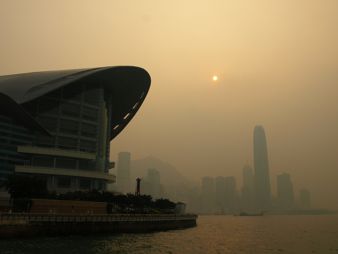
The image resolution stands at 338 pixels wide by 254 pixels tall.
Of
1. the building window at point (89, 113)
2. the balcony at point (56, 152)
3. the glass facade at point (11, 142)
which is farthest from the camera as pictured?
the building window at point (89, 113)

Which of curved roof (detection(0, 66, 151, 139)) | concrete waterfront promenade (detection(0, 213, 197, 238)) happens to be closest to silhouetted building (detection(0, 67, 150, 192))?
curved roof (detection(0, 66, 151, 139))

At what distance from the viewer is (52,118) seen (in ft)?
310

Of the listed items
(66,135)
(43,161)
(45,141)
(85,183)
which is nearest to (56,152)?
(43,161)

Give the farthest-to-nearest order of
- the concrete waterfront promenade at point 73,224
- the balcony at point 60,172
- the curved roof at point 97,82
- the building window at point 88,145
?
1. the building window at point 88,145
2. the curved roof at point 97,82
3. the balcony at point 60,172
4. the concrete waterfront promenade at point 73,224

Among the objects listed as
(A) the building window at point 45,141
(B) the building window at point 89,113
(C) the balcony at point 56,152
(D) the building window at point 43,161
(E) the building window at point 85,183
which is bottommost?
(E) the building window at point 85,183

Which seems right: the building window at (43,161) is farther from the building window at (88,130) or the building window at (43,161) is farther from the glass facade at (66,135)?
the building window at (88,130)

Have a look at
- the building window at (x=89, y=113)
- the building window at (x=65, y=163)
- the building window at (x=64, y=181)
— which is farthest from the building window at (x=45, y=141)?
the building window at (x=89, y=113)

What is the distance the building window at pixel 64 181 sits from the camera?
3509 inches

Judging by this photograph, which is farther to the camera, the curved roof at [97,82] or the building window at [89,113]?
the building window at [89,113]

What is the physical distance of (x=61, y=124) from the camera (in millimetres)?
95500

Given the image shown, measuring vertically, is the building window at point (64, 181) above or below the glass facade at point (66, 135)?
below

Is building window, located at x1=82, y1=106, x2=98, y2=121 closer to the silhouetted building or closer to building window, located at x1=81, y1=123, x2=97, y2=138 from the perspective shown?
the silhouetted building

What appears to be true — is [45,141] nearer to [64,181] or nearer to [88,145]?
[64,181]

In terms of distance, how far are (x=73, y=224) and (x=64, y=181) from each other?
34450 mm
